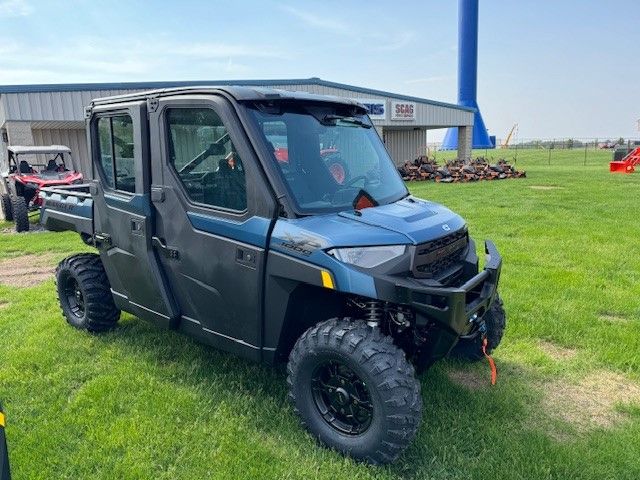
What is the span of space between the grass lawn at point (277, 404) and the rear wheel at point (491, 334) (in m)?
0.14

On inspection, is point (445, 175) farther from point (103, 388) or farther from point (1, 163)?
point (103, 388)

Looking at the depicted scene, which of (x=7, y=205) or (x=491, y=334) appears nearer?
(x=491, y=334)

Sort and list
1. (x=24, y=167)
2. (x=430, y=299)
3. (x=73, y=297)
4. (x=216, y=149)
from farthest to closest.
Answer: (x=24, y=167) < (x=73, y=297) < (x=216, y=149) < (x=430, y=299)

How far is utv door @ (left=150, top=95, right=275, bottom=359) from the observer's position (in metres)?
3.19

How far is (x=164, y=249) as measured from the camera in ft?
12.3

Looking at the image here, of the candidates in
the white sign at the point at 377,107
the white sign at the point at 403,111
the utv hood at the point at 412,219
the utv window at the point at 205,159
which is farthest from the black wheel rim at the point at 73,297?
the white sign at the point at 403,111

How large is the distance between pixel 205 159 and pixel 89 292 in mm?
2151

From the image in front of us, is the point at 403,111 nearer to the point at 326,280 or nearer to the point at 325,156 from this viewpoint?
the point at 325,156

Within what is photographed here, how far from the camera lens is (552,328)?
4.91 meters

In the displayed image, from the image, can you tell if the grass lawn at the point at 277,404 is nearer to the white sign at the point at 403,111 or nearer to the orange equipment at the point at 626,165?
the white sign at the point at 403,111

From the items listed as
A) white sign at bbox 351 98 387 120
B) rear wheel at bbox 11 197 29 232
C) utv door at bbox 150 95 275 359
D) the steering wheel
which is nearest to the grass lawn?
utv door at bbox 150 95 275 359

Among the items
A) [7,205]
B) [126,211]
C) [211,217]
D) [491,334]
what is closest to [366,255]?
[211,217]

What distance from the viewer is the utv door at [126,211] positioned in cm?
379

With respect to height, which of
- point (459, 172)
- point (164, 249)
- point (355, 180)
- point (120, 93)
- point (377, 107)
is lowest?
point (459, 172)
